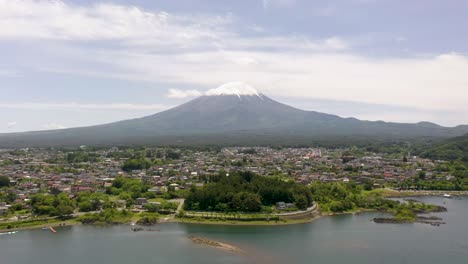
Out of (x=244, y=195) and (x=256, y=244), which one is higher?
(x=244, y=195)

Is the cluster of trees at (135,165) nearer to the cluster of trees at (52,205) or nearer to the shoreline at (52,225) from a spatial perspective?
the cluster of trees at (52,205)

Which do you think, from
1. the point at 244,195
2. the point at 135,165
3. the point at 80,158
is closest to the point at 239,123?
the point at 80,158

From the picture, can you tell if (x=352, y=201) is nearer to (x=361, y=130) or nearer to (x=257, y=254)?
(x=257, y=254)

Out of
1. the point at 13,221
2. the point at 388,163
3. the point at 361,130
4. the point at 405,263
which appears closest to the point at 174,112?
the point at 361,130

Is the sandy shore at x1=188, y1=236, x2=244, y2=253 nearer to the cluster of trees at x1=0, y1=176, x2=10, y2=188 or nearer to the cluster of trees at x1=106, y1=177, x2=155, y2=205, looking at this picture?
the cluster of trees at x1=106, y1=177, x2=155, y2=205

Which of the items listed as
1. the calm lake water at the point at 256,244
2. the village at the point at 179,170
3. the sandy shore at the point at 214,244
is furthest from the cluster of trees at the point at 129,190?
the sandy shore at the point at 214,244

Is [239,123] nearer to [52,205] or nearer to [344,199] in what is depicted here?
[344,199]
